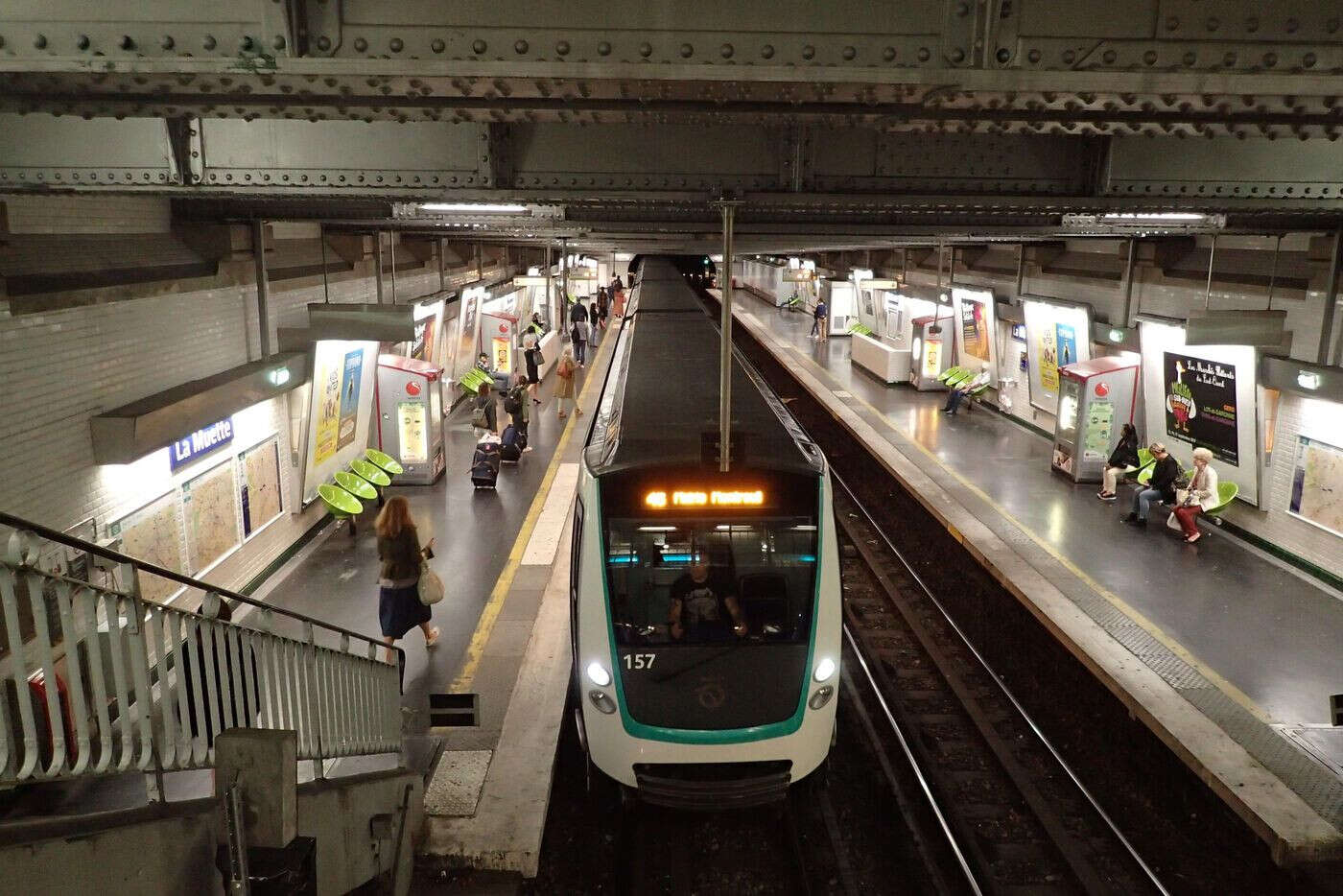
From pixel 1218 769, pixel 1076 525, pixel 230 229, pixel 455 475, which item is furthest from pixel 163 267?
pixel 1076 525

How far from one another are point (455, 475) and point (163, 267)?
269 inches

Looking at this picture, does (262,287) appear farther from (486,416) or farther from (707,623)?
(707,623)

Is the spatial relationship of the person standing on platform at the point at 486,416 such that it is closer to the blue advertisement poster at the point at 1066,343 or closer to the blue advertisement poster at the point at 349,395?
the blue advertisement poster at the point at 349,395

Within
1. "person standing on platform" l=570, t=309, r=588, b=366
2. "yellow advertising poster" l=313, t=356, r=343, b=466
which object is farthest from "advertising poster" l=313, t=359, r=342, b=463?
"person standing on platform" l=570, t=309, r=588, b=366

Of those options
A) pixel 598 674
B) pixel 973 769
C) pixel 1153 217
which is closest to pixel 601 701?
pixel 598 674

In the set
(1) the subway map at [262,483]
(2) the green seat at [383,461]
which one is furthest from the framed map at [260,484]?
(2) the green seat at [383,461]

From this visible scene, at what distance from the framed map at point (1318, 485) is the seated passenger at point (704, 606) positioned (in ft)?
25.1

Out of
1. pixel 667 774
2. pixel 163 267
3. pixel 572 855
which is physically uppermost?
pixel 163 267

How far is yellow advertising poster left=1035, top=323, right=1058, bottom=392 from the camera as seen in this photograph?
51.3 feet

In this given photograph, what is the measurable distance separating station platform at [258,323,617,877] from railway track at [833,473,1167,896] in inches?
103

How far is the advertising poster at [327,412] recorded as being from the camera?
1054 cm

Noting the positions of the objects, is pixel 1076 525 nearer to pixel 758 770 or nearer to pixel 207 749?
pixel 758 770

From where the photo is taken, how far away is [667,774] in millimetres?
5672

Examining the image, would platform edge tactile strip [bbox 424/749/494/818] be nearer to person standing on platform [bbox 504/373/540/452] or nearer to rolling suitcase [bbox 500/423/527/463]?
rolling suitcase [bbox 500/423/527/463]
